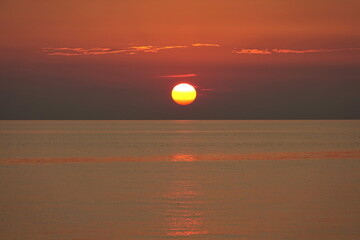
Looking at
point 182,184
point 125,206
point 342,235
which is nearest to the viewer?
point 342,235

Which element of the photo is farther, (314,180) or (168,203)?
(314,180)

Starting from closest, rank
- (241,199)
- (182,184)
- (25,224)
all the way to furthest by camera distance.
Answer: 1. (25,224)
2. (241,199)
3. (182,184)

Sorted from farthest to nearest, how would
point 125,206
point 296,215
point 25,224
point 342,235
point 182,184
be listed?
point 182,184 → point 125,206 → point 296,215 → point 25,224 → point 342,235

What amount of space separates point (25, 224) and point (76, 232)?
2.06m

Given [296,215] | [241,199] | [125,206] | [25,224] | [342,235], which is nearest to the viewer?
[342,235]

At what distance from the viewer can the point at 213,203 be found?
23328 millimetres

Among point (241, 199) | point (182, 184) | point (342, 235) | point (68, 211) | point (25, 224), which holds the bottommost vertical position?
point (342, 235)

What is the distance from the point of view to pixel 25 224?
1906 cm

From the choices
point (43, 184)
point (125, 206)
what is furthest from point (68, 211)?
point (43, 184)

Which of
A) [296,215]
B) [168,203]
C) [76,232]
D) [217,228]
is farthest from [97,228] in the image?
[296,215]

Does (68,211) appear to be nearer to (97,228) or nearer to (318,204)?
(97,228)

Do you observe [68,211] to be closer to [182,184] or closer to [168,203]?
[168,203]

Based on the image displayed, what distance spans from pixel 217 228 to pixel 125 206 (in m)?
5.41

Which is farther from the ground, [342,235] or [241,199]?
[241,199]
